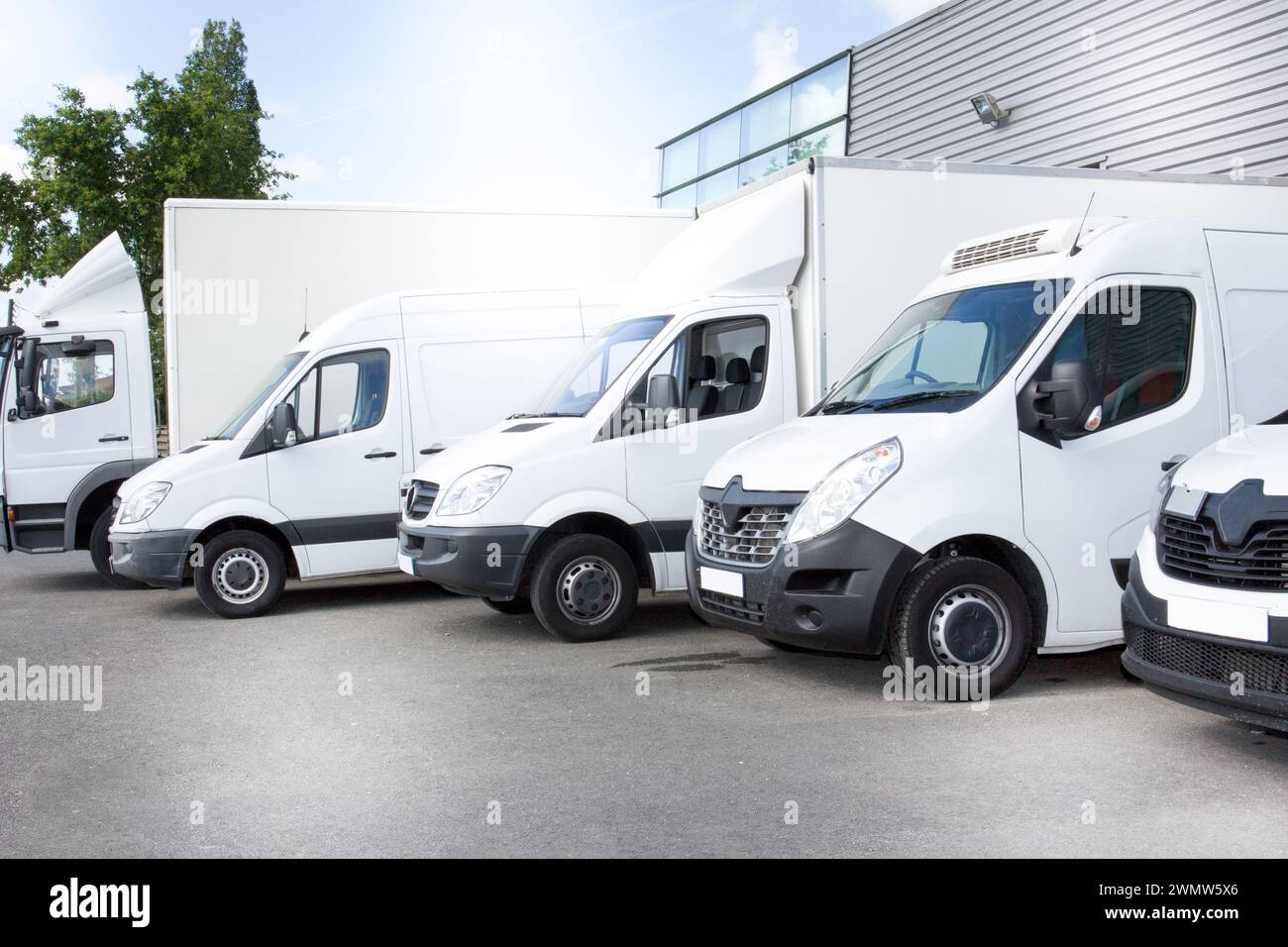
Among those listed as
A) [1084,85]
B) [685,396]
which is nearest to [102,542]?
[685,396]

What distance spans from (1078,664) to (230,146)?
106ft

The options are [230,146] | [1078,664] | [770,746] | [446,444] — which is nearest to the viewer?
[770,746]

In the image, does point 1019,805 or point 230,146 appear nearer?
point 1019,805

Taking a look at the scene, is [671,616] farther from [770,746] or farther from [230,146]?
[230,146]

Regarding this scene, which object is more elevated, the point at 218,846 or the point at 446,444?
the point at 446,444

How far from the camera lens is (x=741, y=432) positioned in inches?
341

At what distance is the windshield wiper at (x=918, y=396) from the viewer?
258 inches

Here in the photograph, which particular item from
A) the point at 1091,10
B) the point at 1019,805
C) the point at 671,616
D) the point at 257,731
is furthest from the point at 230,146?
the point at 1019,805

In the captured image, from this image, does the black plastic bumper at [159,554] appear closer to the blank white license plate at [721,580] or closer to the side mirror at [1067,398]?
the blank white license plate at [721,580]

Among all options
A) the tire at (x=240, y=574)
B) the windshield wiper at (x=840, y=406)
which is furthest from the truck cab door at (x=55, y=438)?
the windshield wiper at (x=840, y=406)

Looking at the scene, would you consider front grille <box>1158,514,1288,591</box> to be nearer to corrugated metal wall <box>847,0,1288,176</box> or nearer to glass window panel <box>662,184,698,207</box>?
corrugated metal wall <box>847,0,1288,176</box>

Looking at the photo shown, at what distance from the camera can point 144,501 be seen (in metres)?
9.91

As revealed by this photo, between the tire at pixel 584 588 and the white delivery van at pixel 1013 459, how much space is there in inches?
59.7

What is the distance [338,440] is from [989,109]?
1056cm
